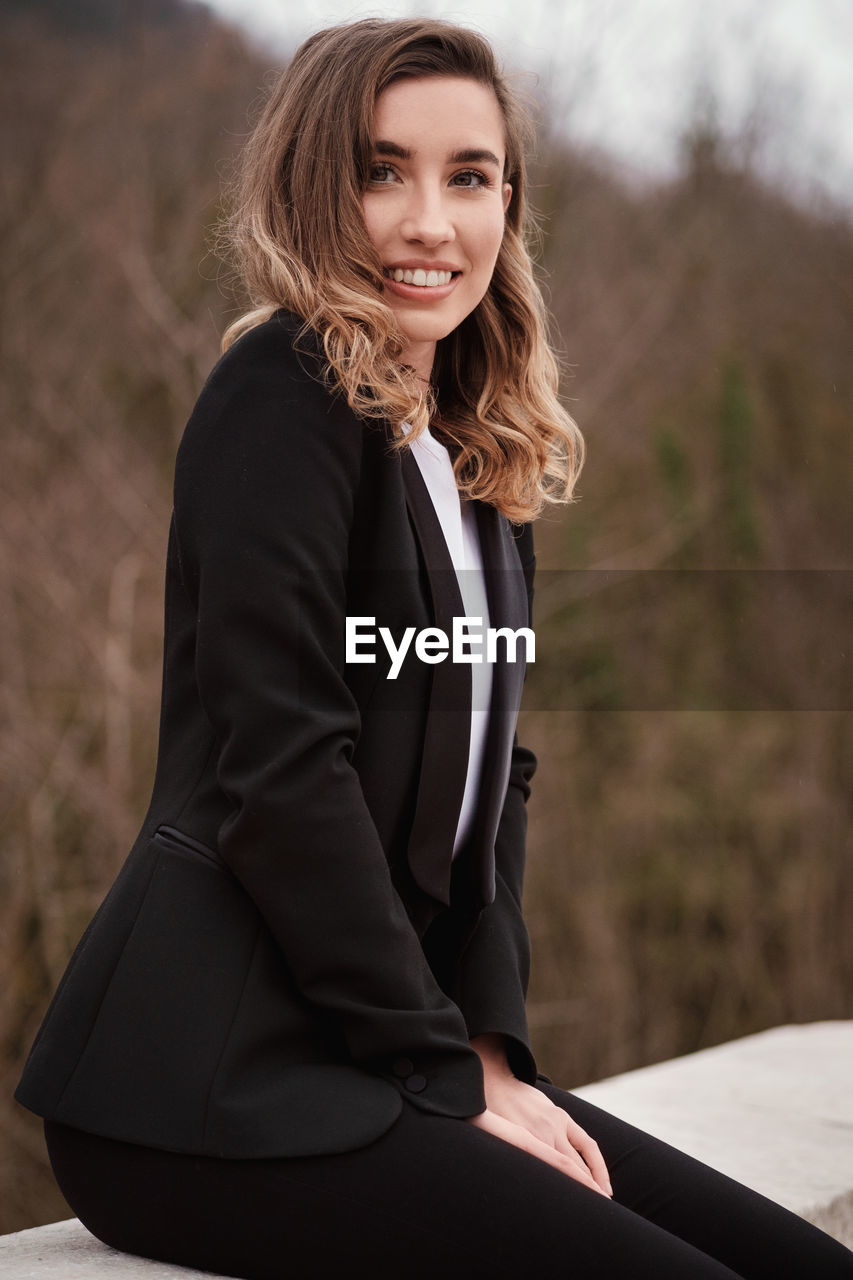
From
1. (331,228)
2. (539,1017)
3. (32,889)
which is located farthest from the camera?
(539,1017)

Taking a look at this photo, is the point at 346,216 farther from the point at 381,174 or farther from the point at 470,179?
the point at 470,179

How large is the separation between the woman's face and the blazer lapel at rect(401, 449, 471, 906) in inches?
8.9

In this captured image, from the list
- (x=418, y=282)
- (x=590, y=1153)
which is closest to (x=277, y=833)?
(x=590, y=1153)

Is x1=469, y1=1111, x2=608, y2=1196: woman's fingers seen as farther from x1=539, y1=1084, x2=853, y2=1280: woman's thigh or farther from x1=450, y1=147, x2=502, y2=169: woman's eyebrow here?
x1=450, y1=147, x2=502, y2=169: woman's eyebrow

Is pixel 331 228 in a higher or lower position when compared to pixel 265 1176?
higher

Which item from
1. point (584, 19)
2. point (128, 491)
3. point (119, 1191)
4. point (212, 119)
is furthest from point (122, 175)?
point (119, 1191)

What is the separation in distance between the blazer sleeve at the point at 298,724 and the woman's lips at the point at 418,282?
0.84 feet

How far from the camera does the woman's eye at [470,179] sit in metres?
1.54

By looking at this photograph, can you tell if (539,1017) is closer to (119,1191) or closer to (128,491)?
(128,491)

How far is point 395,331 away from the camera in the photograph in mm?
1476

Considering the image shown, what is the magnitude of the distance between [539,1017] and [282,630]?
322 inches

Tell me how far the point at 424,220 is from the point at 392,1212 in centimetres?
99

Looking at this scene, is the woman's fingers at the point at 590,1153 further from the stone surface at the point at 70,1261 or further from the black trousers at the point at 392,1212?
the stone surface at the point at 70,1261

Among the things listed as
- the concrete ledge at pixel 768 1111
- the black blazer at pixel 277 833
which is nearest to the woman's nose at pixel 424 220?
the black blazer at pixel 277 833
